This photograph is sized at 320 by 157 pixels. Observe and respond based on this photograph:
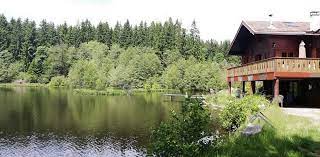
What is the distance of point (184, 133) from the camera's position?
1614 cm

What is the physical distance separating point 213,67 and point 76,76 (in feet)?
119

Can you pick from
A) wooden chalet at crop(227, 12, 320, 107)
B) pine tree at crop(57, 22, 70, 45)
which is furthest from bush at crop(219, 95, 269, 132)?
pine tree at crop(57, 22, 70, 45)

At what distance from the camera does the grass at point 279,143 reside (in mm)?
13547

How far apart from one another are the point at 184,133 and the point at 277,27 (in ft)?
65.1

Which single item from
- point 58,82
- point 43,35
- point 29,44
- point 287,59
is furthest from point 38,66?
point 287,59

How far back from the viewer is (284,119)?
1969 centimetres

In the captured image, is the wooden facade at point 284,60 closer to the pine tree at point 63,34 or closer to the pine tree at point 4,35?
the pine tree at point 63,34

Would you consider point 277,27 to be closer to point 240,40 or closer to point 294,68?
point 294,68

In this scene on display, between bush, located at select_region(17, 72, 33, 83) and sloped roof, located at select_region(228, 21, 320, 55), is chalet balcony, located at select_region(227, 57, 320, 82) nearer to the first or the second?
sloped roof, located at select_region(228, 21, 320, 55)

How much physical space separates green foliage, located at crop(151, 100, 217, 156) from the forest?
7221cm

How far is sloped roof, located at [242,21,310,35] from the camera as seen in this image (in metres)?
31.3

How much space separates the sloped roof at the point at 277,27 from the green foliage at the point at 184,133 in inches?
642

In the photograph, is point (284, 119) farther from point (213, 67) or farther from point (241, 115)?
point (213, 67)

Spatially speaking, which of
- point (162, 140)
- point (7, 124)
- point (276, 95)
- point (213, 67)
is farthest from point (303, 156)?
point (213, 67)
